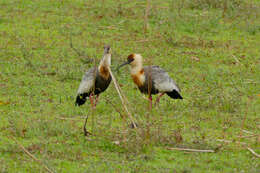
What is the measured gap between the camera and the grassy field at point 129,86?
22.0ft

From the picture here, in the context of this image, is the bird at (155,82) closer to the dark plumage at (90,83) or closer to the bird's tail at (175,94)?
the bird's tail at (175,94)

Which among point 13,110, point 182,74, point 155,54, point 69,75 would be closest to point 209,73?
point 182,74

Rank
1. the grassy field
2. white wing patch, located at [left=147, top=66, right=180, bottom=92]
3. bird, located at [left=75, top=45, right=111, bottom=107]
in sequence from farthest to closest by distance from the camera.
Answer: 1. white wing patch, located at [left=147, top=66, right=180, bottom=92]
2. bird, located at [left=75, top=45, right=111, bottom=107]
3. the grassy field

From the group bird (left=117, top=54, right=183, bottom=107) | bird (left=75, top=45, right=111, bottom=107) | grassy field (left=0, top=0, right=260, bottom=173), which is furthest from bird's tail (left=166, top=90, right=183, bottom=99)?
bird (left=75, top=45, right=111, bottom=107)

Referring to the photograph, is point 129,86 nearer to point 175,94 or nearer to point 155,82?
point 155,82

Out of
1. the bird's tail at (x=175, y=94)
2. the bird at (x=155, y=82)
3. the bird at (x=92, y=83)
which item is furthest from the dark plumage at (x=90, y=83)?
the bird's tail at (x=175, y=94)

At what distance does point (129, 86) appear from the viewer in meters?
9.87

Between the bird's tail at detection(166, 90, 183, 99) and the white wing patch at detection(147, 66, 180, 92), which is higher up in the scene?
the white wing patch at detection(147, 66, 180, 92)

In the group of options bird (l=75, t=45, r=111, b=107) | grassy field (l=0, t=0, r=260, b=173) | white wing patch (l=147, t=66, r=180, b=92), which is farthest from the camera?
white wing patch (l=147, t=66, r=180, b=92)

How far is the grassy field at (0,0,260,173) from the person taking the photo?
6.69m

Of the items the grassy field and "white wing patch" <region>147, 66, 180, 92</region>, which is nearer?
the grassy field

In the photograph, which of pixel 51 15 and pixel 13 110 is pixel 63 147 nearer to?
pixel 13 110

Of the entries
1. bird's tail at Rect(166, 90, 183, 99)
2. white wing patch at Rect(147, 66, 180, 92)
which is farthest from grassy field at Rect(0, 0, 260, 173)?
white wing patch at Rect(147, 66, 180, 92)

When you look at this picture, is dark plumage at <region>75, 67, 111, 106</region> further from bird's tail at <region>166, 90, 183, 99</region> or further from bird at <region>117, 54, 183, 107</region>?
bird's tail at <region>166, 90, 183, 99</region>
